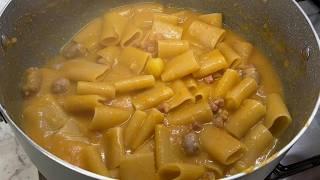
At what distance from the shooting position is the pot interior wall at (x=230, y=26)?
1443 mm

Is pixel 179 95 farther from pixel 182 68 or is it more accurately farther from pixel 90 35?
pixel 90 35

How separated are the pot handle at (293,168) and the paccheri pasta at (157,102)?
0.31 ft

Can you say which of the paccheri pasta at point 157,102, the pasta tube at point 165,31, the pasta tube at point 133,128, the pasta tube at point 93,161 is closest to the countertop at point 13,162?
the paccheri pasta at point 157,102

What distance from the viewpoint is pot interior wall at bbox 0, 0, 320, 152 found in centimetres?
144

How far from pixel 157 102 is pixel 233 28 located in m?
0.56

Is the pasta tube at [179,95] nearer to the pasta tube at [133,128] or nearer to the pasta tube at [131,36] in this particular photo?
the pasta tube at [133,128]

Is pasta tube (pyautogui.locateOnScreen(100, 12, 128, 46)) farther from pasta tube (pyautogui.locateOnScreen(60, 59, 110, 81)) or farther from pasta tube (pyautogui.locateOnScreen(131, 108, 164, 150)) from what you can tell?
pasta tube (pyautogui.locateOnScreen(131, 108, 164, 150))

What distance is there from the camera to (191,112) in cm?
146

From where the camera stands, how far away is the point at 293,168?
1330 mm

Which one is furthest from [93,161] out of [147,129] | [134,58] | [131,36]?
[131,36]

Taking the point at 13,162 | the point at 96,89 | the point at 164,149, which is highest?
the point at 96,89

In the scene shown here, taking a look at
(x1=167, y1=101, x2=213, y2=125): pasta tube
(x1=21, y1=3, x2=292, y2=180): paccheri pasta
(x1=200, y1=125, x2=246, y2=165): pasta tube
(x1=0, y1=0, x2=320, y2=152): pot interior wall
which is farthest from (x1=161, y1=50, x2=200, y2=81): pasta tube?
(x1=0, y1=0, x2=320, y2=152): pot interior wall

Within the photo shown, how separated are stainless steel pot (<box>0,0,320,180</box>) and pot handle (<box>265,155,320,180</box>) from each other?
6cm

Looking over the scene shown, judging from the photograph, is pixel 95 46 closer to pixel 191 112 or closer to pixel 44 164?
pixel 191 112
